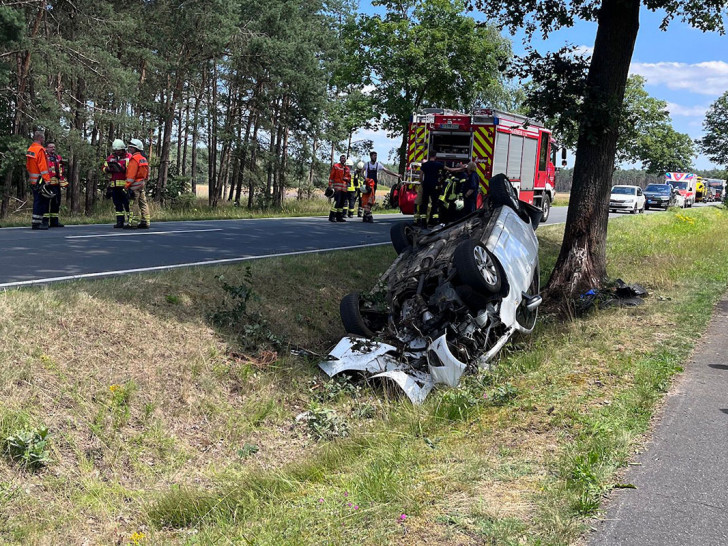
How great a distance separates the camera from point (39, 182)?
12.3 metres

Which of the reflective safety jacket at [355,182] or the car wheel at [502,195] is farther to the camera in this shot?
the reflective safety jacket at [355,182]

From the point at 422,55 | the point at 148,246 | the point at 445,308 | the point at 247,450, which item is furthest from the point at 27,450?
the point at 422,55

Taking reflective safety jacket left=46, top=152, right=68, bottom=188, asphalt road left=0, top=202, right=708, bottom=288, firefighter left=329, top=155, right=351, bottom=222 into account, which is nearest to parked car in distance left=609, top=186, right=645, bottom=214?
firefighter left=329, top=155, right=351, bottom=222

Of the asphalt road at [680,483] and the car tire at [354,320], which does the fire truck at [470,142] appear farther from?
the asphalt road at [680,483]

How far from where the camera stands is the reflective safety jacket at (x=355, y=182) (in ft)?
58.2

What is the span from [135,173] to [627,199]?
27238 mm

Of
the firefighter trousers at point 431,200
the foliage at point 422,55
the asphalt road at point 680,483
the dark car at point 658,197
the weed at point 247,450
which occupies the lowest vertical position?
the weed at point 247,450

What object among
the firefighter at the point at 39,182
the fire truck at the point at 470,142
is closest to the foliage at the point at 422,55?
the fire truck at the point at 470,142

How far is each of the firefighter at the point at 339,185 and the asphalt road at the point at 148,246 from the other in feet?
7.88

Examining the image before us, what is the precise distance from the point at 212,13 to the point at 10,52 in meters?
7.63

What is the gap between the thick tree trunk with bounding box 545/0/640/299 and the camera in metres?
8.70

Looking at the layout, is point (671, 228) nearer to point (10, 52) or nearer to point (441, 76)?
point (441, 76)

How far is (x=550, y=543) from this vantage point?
2.95 m

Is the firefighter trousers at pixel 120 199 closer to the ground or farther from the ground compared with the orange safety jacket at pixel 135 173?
closer to the ground
